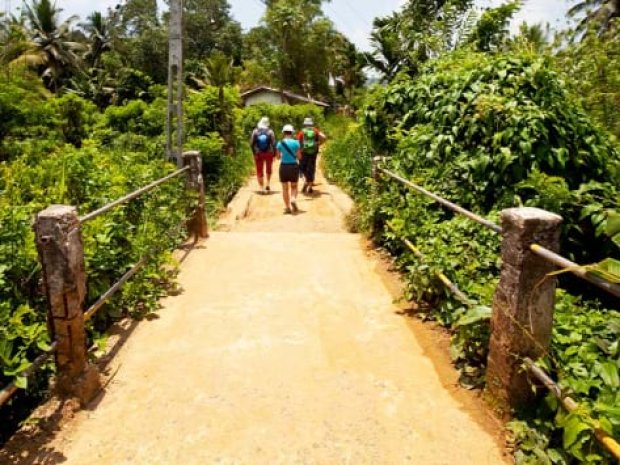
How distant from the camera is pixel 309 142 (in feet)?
36.4

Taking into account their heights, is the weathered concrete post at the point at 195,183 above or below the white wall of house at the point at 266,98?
below

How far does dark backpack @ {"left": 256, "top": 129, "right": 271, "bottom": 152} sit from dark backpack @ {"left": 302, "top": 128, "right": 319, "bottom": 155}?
76 centimetres

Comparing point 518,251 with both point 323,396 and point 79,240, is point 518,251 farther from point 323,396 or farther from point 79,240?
point 79,240

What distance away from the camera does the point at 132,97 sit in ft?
104

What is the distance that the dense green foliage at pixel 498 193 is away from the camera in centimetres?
267

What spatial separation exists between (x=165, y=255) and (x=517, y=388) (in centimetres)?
343

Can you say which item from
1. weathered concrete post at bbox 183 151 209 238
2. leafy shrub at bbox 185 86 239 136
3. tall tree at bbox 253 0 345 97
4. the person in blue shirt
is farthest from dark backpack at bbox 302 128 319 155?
tall tree at bbox 253 0 345 97

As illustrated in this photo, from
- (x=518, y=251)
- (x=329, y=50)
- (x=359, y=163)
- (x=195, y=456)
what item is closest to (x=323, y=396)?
(x=195, y=456)

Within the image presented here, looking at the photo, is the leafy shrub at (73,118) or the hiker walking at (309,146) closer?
the hiker walking at (309,146)

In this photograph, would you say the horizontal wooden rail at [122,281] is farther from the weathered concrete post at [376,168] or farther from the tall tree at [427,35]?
the tall tree at [427,35]

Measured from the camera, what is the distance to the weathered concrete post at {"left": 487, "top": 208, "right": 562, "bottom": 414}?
264cm

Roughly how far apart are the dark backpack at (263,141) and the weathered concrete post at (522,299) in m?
8.56

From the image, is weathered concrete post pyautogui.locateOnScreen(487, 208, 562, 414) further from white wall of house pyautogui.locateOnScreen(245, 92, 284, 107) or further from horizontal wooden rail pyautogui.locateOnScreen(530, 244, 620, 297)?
white wall of house pyautogui.locateOnScreen(245, 92, 284, 107)

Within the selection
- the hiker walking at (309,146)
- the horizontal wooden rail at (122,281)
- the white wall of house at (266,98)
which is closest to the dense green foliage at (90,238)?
the horizontal wooden rail at (122,281)
